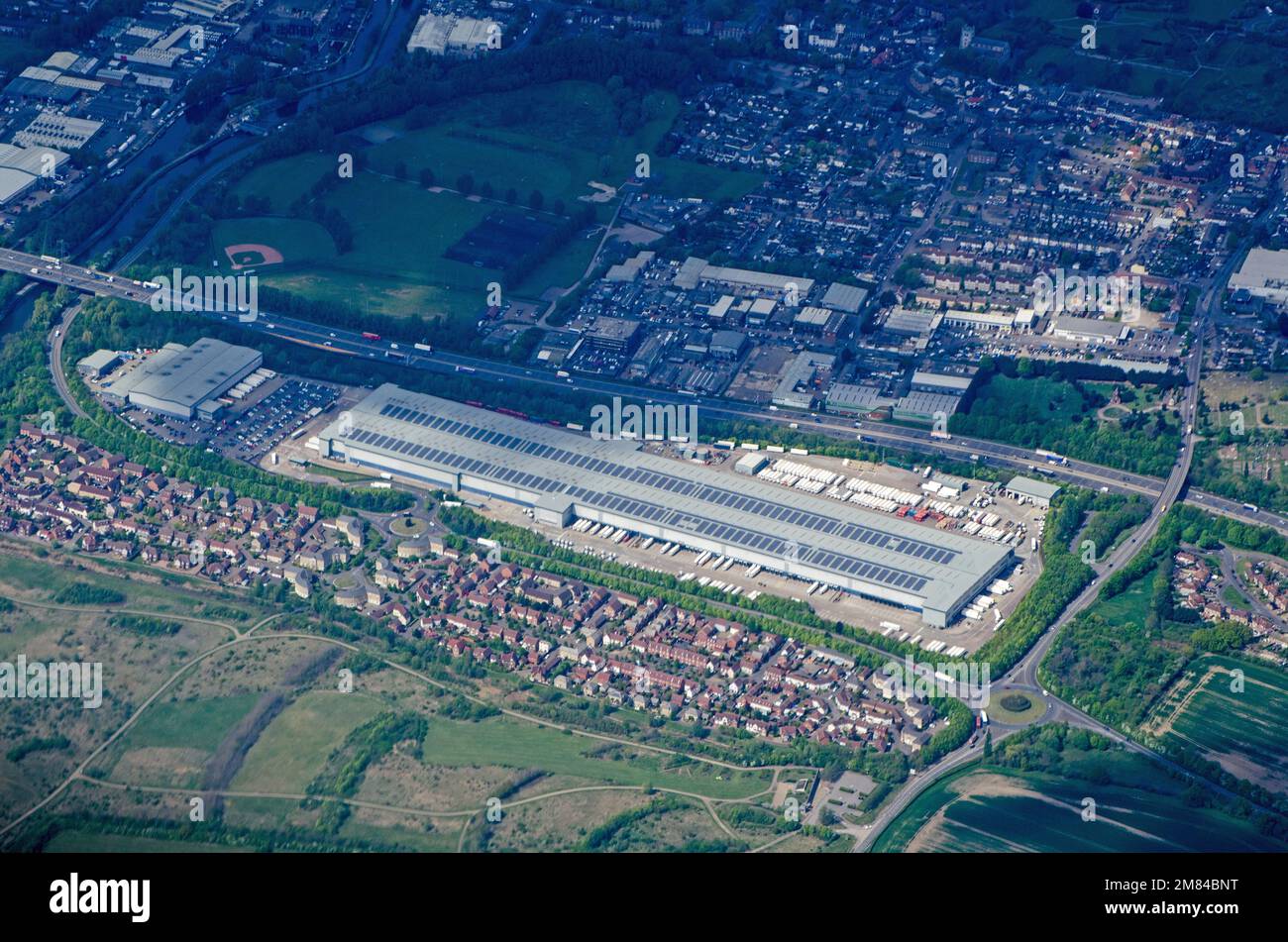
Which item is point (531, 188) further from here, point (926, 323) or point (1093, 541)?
point (1093, 541)

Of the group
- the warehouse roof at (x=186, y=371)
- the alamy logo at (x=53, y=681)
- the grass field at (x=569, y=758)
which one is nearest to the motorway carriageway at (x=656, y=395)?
the warehouse roof at (x=186, y=371)

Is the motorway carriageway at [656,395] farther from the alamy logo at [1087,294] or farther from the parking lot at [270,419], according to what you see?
the alamy logo at [1087,294]

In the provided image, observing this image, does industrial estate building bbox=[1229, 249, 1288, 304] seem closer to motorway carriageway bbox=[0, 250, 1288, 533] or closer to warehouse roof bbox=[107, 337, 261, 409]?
motorway carriageway bbox=[0, 250, 1288, 533]

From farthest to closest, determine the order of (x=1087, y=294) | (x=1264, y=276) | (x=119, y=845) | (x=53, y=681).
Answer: (x=1087, y=294) < (x=1264, y=276) < (x=53, y=681) < (x=119, y=845)

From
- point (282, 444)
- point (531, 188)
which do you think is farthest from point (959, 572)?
point (531, 188)

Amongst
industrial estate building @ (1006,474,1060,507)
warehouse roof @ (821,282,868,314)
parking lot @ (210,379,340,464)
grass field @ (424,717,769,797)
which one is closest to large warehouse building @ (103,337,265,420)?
parking lot @ (210,379,340,464)

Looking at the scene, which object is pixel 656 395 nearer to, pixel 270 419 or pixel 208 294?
pixel 270 419

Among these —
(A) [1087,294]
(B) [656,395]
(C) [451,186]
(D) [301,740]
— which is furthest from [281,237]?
(D) [301,740]
